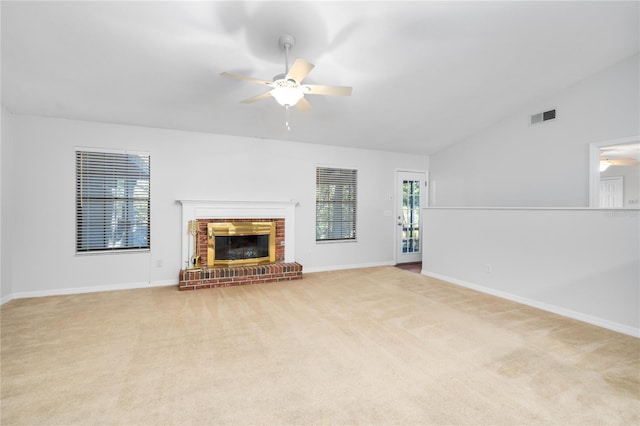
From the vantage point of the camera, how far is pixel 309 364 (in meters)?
2.35

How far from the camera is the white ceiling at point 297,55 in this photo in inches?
101

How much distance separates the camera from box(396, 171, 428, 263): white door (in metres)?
6.67

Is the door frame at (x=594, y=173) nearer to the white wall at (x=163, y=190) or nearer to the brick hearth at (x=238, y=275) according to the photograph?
the white wall at (x=163, y=190)

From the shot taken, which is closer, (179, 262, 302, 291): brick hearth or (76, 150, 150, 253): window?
(76, 150, 150, 253): window

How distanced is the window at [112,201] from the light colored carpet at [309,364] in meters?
1.02

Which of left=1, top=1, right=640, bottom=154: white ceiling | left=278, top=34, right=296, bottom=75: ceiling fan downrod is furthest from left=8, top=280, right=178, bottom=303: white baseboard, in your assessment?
left=278, top=34, right=296, bottom=75: ceiling fan downrod

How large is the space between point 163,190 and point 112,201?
723mm

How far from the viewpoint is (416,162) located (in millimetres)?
6863

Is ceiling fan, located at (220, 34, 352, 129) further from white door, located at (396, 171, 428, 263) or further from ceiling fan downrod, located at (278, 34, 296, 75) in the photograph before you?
white door, located at (396, 171, 428, 263)

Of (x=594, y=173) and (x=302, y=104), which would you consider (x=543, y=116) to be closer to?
(x=594, y=173)

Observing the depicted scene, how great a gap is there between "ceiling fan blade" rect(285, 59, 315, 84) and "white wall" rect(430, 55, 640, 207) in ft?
14.6

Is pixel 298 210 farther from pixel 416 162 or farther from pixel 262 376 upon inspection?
pixel 262 376

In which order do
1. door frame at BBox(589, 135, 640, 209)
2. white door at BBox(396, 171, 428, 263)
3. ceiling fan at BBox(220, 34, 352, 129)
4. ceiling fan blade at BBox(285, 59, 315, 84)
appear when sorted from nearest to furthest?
ceiling fan blade at BBox(285, 59, 315, 84)
ceiling fan at BBox(220, 34, 352, 129)
door frame at BBox(589, 135, 640, 209)
white door at BBox(396, 171, 428, 263)

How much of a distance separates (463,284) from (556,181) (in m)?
2.20
